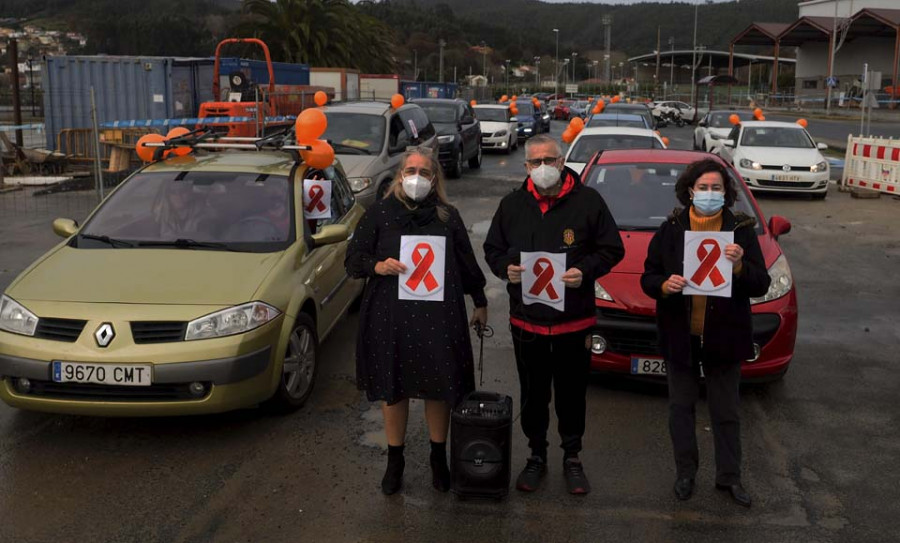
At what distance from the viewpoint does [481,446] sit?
439 centimetres

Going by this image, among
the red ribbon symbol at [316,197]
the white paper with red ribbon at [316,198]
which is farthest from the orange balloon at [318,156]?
the red ribbon symbol at [316,197]

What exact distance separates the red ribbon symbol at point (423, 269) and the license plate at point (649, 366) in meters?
Result: 2.12

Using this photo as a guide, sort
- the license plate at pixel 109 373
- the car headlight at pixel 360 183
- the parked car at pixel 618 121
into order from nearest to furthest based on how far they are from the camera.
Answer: the license plate at pixel 109 373
the car headlight at pixel 360 183
the parked car at pixel 618 121

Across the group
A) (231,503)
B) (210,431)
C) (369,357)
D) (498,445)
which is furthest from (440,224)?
(210,431)

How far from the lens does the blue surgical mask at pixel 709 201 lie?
435 cm


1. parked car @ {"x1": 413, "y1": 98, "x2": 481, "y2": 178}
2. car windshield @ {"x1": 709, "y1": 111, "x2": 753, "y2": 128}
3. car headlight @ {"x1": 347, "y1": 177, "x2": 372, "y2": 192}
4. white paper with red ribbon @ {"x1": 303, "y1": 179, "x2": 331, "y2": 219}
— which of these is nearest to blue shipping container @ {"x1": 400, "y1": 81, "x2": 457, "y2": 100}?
car windshield @ {"x1": 709, "y1": 111, "x2": 753, "y2": 128}

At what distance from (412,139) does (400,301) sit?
10.1 meters

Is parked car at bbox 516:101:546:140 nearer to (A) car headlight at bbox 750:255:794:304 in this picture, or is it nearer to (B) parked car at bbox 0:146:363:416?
(A) car headlight at bbox 750:255:794:304

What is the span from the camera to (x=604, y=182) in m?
7.88

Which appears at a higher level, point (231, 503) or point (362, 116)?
point (362, 116)

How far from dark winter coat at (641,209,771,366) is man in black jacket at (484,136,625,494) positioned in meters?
0.25

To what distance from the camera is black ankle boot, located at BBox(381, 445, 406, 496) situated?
15.1 ft

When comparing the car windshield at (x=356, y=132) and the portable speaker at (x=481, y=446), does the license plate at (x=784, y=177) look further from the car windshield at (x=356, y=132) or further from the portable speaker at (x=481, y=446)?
the portable speaker at (x=481, y=446)

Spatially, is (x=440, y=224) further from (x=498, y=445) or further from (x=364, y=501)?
(x=364, y=501)
